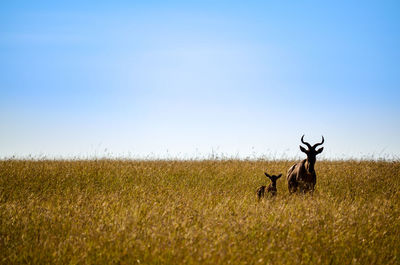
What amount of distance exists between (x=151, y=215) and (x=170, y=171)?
775 centimetres

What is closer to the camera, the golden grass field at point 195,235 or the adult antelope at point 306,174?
the golden grass field at point 195,235

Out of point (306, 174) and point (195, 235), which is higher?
point (306, 174)

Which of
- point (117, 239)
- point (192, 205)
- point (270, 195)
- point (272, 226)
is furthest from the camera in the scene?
point (270, 195)

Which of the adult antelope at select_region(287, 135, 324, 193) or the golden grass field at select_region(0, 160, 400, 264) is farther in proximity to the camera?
the adult antelope at select_region(287, 135, 324, 193)

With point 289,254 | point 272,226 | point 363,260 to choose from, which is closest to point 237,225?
point 272,226

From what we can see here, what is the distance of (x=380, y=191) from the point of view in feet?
42.3

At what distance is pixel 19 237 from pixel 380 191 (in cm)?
1146

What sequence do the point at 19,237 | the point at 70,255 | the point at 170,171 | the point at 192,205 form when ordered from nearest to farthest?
1. the point at 70,255
2. the point at 19,237
3. the point at 192,205
4. the point at 170,171

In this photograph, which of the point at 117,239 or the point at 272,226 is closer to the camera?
the point at 117,239

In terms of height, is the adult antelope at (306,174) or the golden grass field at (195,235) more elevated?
the adult antelope at (306,174)

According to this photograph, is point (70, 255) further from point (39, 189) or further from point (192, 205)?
point (39, 189)

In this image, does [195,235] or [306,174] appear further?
[306,174]

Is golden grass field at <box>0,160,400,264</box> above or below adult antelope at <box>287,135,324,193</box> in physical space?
below

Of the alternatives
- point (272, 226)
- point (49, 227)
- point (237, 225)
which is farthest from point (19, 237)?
point (272, 226)
